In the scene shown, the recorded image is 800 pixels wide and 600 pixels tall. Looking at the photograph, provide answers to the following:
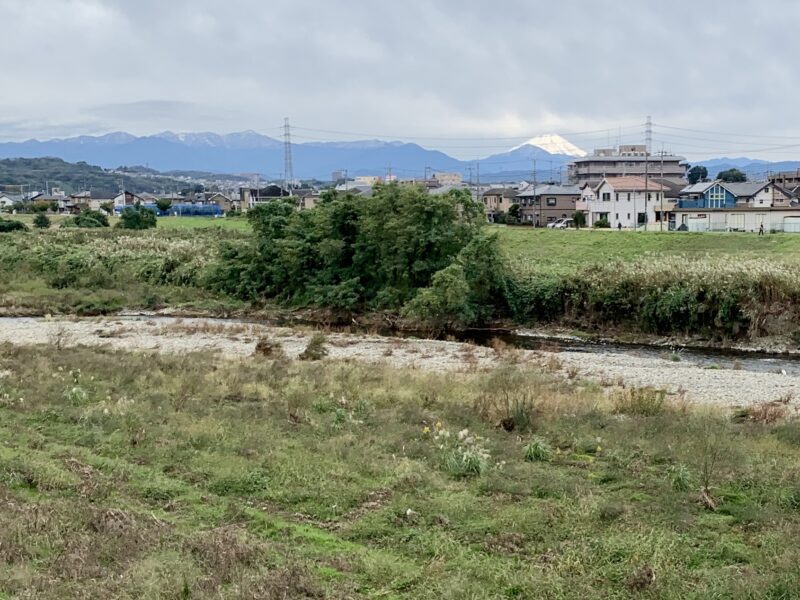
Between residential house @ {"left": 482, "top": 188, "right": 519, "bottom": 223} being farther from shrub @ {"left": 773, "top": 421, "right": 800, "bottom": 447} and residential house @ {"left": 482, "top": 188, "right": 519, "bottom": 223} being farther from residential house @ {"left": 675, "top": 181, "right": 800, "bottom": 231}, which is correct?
shrub @ {"left": 773, "top": 421, "right": 800, "bottom": 447}

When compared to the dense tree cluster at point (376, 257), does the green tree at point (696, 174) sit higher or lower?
higher

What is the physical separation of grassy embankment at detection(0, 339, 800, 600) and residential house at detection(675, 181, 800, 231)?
4633cm

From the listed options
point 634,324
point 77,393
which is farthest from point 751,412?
point 634,324

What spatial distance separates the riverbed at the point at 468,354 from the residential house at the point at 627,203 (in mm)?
38680

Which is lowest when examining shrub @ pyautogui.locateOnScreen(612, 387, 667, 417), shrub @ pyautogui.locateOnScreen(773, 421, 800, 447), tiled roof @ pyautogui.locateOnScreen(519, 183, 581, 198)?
shrub @ pyautogui.locateOnScreen(612, 387, 667, 417)

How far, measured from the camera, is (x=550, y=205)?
77250 mm

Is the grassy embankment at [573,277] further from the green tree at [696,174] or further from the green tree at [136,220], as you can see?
the green tree at [696,174]

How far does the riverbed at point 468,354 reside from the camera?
20.9 meters

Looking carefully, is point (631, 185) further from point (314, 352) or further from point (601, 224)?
point (314, 352)

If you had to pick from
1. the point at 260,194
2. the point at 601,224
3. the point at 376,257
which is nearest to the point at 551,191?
the point at 601,224

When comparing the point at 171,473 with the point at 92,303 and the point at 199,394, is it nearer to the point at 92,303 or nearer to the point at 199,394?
the point at 199,394

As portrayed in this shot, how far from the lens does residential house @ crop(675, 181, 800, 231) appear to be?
2222 inches

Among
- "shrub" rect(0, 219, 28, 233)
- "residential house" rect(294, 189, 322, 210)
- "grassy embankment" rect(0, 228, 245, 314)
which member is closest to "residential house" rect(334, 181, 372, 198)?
"residential house" rect(294, 189, 322, 210)

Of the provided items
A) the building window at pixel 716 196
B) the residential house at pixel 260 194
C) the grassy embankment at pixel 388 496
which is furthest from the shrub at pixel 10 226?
the building window at pixel 716 196
